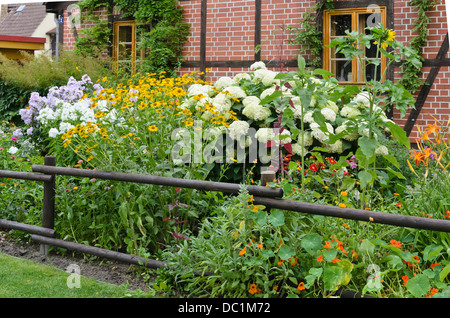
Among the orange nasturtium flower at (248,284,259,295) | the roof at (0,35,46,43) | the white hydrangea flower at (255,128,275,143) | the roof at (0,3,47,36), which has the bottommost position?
the orange nasturtium flower at (248,284,259,295)

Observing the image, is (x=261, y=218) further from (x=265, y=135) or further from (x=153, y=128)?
(x=265, y=135)

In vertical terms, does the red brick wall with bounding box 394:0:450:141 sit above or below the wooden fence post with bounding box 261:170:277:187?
above

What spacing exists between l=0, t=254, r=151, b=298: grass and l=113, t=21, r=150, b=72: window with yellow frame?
647 cm

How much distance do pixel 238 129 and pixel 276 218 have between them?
1755mm

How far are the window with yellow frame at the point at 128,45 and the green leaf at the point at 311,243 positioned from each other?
7.44m

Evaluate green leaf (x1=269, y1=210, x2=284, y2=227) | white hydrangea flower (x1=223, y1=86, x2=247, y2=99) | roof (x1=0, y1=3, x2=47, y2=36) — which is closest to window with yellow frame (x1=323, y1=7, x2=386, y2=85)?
white hydrangea flower (x1=223, y1=86, x2=247, y2=99)

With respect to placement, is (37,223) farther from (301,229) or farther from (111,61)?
(111,61)

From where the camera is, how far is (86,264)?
3795 millimetres

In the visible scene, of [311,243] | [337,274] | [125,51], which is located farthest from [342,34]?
[337,274]

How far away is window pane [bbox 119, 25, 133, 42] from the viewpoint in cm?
1026

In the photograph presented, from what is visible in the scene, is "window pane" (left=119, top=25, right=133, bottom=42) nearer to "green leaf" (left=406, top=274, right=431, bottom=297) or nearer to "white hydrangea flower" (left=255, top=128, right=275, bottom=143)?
"white hydrangea flower" (left=255, top=128, right=275, bottom=143)

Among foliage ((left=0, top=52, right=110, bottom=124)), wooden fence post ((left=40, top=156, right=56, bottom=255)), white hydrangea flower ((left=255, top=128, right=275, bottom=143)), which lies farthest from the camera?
foliage ((left=0, top=52, right=110, bottom=124))

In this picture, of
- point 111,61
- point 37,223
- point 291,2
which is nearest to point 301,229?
point 37,223

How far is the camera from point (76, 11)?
35.7ft
